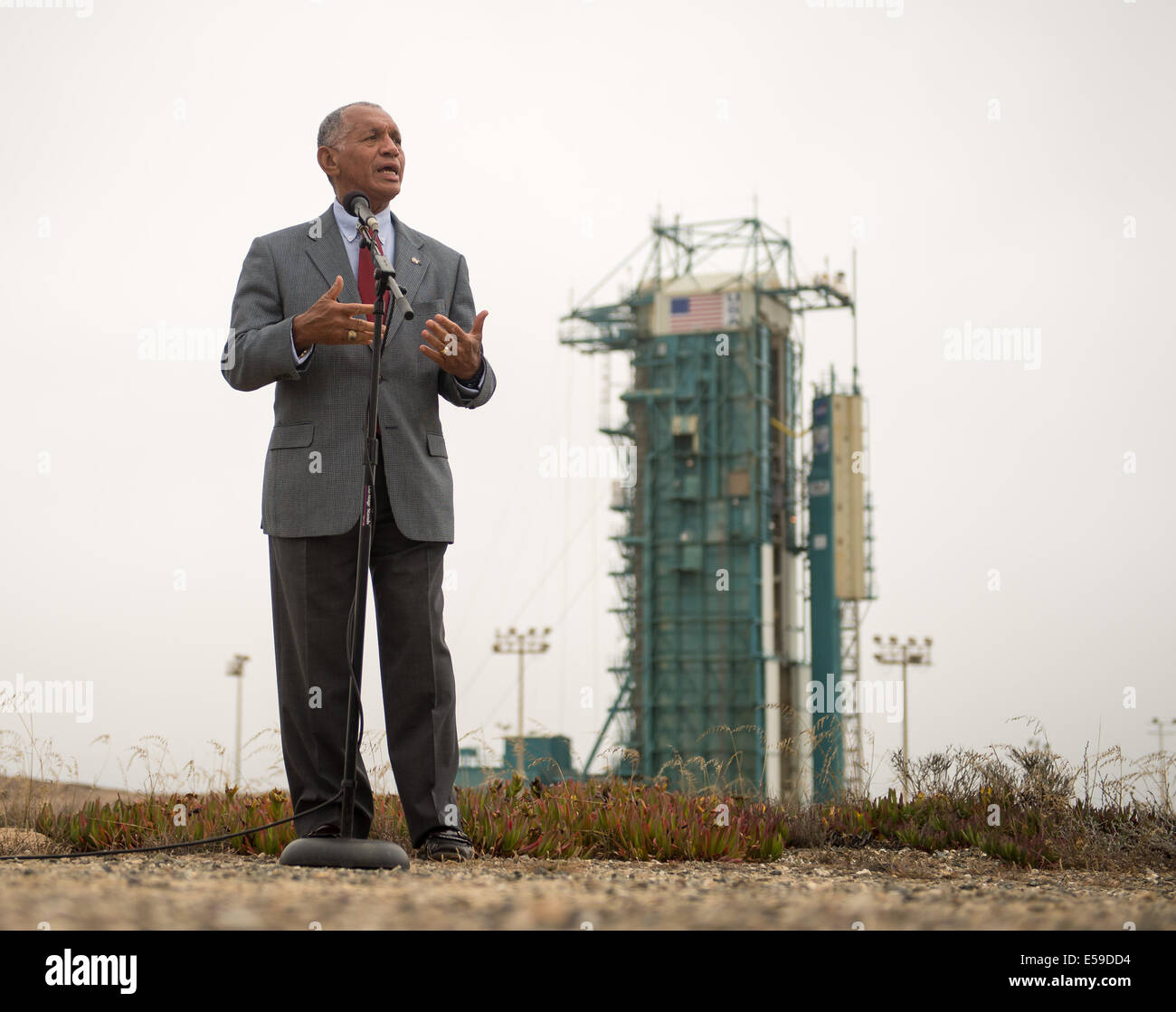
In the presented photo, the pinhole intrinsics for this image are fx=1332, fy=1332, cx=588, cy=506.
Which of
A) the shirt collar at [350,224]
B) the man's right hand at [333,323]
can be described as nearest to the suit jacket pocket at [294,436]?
the man's right hand at [333,323]

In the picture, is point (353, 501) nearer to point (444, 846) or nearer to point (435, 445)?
point (435, 445)

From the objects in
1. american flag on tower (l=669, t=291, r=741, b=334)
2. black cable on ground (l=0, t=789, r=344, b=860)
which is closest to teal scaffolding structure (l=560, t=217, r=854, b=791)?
american flag on tower (l=669, t=291, r=741, b=334)

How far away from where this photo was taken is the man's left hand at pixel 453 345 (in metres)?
4.05

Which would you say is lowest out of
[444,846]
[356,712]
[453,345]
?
[444,846]

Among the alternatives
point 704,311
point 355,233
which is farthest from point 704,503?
point 355,233

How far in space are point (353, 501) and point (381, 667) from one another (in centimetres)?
58

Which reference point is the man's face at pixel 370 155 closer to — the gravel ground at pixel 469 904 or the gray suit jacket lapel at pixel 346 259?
the gray suit jacket lapel at pixel 346 259

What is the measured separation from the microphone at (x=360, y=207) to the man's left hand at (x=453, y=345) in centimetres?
34

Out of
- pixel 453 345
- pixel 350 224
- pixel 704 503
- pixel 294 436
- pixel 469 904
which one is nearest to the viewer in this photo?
pixel 469 904

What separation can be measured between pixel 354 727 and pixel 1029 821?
3529 millimetres

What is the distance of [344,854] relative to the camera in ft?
12.3
